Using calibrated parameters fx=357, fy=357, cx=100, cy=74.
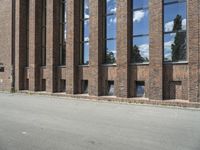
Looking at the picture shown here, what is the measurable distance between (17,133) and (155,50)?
11451 mm

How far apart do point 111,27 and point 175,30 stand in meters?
5.26

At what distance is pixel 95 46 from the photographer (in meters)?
23.8

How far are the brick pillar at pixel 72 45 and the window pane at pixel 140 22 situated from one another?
535 centimetres

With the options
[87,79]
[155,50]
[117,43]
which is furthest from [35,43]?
[155,50]

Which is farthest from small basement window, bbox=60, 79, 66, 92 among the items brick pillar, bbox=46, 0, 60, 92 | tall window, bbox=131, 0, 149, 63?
tall window, bbox=131, 0, 149, 63

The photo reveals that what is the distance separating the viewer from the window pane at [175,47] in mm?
19342

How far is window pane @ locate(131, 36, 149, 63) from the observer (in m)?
21.3

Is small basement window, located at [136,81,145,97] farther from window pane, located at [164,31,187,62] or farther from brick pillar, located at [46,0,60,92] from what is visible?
brick pillar, located at [46,0,60,92]

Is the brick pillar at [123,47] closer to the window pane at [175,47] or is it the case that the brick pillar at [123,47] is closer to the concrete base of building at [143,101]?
the concrete base of building at [143,101]

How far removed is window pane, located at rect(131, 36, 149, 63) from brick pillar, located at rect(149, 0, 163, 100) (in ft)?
3.42

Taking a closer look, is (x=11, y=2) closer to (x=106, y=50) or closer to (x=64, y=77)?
(x=64, y=77)

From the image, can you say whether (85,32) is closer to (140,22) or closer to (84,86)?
(84,86)

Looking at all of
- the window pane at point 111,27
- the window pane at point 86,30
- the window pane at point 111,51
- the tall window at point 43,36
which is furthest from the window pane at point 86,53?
the tall window at point 43,36

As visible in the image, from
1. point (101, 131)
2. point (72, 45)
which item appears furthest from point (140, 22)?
point (101, 131)
